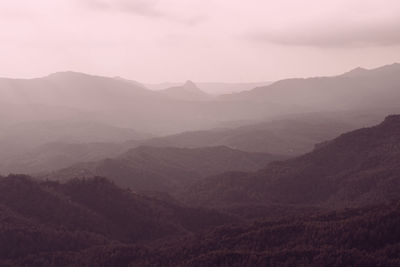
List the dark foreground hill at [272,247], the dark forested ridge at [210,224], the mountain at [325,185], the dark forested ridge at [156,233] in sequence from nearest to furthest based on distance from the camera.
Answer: the dark foreground hill at [272,247]
the dark forested ridge at [156,233]
the dark forested ridge at [210,224]
the mountain at [325,185]

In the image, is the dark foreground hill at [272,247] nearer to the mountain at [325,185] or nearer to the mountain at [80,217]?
the mountain at [80,217]

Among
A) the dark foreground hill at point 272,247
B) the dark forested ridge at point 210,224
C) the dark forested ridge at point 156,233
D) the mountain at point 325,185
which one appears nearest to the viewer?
the dark foreground hill at point 272,247

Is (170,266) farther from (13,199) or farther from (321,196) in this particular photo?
(321,196)

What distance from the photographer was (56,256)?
10650 centimetres

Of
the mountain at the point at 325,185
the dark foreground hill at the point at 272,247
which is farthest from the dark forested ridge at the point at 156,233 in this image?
the mountain at the point at 325,185

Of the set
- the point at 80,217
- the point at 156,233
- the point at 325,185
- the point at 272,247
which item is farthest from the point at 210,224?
the point at 325,185

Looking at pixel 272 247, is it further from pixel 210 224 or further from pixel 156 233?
pixel 210 224

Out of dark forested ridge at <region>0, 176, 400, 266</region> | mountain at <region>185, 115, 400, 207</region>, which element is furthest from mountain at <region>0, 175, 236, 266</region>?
mountain at <region>185, 115, 400, 207</region>

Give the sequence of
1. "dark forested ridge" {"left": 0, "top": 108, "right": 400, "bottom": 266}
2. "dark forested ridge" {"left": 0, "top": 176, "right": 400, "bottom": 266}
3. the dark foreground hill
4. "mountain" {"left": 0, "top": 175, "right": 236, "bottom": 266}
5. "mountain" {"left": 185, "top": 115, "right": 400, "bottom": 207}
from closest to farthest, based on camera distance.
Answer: the dark foreground hill, "dark forested ridge" {"left": 0, "top": 176, "right": 400, "bottom": 266}, "dark forested ridge" {"left": 0, "top": 108, "right": 400, "bottom": 266}, "mountain" {"left": 0, "top": 175, "right": 236, "bottom": 266}, "mountain" {"left": 185, "top": 115, "right": 400, "bottom": 207}

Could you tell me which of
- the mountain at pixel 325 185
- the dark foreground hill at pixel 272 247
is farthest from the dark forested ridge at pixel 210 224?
the mountain at pixel 325 185

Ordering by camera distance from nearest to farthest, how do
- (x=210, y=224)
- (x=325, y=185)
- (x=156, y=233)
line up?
(x=156, y=233) → (x=210, y=224) → (x=325, y=185)

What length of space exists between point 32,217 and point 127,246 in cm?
3175

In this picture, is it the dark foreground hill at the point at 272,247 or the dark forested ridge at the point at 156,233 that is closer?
the dark foreground hill at the point at 272,247

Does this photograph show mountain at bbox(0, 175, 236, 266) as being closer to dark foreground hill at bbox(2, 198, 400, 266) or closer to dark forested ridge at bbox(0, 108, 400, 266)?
dark forested ridge at bbox(0, 108, 400, 266)
